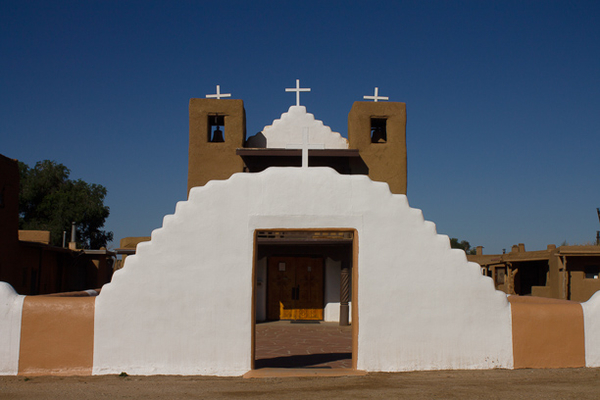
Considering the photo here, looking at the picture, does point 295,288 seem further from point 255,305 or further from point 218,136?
point 255,305

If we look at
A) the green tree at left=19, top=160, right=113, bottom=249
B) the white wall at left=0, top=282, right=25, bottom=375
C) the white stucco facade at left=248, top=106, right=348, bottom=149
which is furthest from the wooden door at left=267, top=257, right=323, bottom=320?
the green tree at left=19, top=160, right=113, bottom=249

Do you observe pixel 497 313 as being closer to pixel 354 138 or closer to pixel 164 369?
pixel 164 369

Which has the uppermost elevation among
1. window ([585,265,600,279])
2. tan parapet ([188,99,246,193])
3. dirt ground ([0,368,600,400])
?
tan parapet ([188,99,246,193])

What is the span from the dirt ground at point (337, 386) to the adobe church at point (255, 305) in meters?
0.28

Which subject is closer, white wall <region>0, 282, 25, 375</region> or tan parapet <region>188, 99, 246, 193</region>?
white wall <region>0, 282, 25, 375</region>

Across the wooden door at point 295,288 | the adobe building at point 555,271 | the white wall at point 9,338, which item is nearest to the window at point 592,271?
the adobe building at point 555,271

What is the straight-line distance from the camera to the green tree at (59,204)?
136ft

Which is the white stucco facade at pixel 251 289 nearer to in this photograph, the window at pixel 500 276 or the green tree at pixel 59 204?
the window at pixel 500 276

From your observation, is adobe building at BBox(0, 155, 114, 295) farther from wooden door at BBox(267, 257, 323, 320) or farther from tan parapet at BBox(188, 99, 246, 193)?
wooden door at BBox(267, 257, 323, 320)

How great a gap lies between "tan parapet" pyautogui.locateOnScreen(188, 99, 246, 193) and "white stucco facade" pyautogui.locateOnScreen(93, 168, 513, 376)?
9058 mm

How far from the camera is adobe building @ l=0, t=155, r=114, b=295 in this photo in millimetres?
18438

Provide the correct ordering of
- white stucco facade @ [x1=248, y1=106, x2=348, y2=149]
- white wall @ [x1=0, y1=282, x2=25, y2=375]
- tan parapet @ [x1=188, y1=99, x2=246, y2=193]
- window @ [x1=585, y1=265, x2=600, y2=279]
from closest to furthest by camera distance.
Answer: white wall @ [x1=0, y1=282, x2=25, y2=375] < tan parapet @ [x1=188, y1=99, x2=246, y2=193] < white stucco facade @ [x1=248, y1=106, x2=348, y2=149] < window @ [x1=585, y1=265, x2=600, y2=279]

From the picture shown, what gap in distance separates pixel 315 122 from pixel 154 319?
11.3 metres

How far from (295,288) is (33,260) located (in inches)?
466
